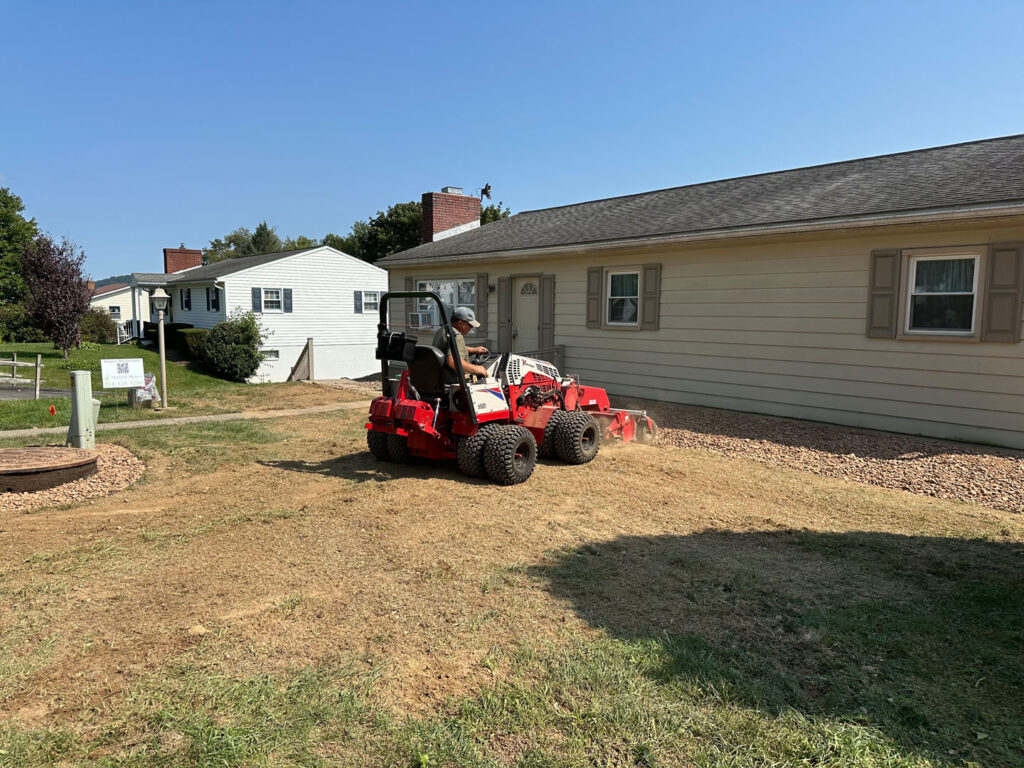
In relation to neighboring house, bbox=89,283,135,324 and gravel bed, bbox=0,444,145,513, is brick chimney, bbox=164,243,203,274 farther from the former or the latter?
gravel bed, bbox=0,444,145,513

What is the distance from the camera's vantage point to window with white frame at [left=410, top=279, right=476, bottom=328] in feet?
52.5

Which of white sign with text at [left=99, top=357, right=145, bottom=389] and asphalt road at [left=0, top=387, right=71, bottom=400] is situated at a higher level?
white sign with text at [left=99, top=357, right=145, bottom=389]

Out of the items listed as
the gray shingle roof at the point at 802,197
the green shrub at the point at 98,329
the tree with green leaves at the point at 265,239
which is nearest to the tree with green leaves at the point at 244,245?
the tree with green leaves at the point at 265,239

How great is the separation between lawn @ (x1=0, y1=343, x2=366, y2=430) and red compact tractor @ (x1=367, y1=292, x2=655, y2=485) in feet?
20.5

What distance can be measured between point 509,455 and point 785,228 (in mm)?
5561

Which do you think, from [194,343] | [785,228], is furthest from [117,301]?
[785,228]

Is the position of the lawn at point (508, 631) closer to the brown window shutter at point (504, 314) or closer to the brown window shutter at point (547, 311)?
the brown window shutter at point (547, 311)

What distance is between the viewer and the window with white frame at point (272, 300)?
82.3ft

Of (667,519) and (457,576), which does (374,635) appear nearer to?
(457,576)

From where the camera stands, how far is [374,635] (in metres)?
3.61

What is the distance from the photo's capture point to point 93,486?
6707 mm

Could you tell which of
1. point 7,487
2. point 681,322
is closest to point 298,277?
point 681,322

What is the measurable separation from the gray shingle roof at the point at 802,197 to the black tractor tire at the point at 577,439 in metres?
4.38

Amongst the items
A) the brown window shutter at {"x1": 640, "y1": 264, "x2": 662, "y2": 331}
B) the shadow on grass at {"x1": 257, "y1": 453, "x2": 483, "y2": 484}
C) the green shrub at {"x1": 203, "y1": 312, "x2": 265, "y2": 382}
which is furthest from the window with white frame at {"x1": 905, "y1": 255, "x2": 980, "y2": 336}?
the green shrub at {"x1": 203, "y1": 312, "x2": 265, "y2": 382}
